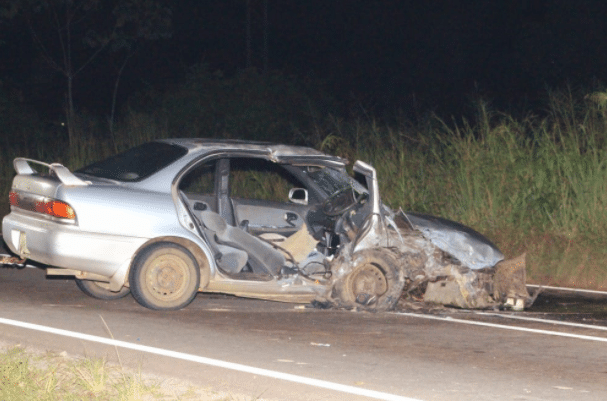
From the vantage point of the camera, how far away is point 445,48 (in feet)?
151

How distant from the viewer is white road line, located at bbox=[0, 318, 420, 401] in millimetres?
6301

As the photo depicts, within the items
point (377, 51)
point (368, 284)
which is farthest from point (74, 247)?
point (377, 51)

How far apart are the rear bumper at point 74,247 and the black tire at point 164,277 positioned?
5.7 inches

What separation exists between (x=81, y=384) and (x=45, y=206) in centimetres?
290

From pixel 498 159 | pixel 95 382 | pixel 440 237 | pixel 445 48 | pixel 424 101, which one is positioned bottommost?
pixel 95 382

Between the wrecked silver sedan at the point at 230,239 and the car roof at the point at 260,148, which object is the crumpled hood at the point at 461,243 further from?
the car roof at the point at 260,148

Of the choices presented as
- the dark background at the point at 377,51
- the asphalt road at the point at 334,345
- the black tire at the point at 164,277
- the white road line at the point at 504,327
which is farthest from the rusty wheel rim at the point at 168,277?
the dark background at the point at 377,51

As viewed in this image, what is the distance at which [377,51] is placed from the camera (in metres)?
48.1

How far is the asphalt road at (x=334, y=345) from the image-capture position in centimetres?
652

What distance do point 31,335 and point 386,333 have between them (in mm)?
2858

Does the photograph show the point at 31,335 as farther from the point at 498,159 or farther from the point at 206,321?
the point at 498,159

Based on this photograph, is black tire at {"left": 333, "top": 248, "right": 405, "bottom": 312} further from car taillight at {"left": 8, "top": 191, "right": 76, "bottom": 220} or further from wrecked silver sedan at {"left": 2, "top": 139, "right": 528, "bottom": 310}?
car taillight at {"left": 8, "top": 191, "right": 76, "bottom": 220}

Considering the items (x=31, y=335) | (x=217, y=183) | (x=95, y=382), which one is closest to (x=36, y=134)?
(x=217, y=183)

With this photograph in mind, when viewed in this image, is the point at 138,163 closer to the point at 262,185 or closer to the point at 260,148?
the point at 260,148
